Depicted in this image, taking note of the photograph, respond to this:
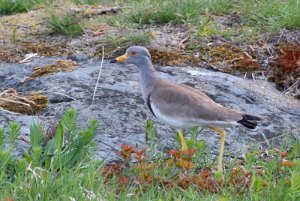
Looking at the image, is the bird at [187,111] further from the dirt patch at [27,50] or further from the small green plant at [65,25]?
the small green plant at [65,25]

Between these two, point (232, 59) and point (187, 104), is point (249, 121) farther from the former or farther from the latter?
point (232, 59)

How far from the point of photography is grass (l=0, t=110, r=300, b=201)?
16.4 feet

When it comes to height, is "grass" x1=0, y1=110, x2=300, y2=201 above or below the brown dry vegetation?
above

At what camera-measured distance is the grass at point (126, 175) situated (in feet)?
16.4

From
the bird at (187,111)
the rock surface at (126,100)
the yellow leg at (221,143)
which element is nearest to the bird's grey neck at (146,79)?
the bird at (187,111)

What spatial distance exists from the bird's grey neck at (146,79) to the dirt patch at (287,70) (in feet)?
5.00

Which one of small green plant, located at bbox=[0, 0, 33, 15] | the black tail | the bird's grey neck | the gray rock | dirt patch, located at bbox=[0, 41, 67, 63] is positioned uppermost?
the black tail

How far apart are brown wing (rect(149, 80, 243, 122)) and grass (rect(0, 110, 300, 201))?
26cm

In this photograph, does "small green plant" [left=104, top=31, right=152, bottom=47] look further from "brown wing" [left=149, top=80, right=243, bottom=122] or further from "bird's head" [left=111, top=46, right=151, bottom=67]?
"brown wing" [left=149, top=80, right=243, bottom=122]

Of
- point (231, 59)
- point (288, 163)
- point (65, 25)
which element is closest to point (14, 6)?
point (65, 25)

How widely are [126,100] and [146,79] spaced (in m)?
0.38

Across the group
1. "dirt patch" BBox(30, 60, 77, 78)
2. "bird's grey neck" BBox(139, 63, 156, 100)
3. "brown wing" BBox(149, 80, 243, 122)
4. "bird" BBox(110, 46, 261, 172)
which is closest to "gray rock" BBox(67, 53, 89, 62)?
"dirt patch" BBox(30, 60, 77, 78)

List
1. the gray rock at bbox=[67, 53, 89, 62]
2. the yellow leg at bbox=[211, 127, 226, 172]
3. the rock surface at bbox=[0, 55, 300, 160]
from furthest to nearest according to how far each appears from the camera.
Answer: the gray rock at bbox=[67, 53, 89, 62] → the rock surface at bbox=[0, 55, 300, 160] → the yellow leg at bbox=[211, 127, 226, 172]

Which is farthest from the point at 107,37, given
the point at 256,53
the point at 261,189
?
the point at 261,189
